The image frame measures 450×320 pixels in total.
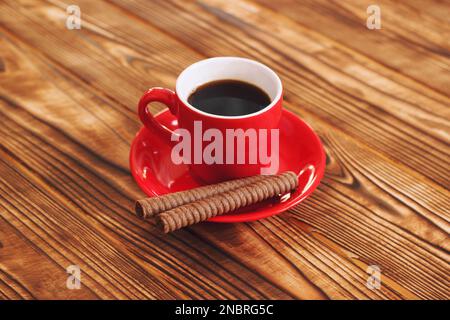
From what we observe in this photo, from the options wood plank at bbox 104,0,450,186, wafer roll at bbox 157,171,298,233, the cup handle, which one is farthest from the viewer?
wood plank at bbox 104,0,450,186

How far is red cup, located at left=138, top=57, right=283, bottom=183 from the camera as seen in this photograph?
803mm

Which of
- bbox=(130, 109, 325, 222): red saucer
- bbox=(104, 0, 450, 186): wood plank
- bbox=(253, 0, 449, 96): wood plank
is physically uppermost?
bbox=(253, 0, 449, 96): wood plank

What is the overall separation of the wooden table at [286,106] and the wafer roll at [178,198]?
0.22ft

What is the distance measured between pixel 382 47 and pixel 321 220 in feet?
1.65

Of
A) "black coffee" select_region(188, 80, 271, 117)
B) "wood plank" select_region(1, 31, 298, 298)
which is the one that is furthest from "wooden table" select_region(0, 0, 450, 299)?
"black coffee" select_region(188, 80, 271, 117)

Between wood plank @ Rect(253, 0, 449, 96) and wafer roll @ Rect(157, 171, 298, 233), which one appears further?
wood plank @ Rect(253, 0, 449, 96)

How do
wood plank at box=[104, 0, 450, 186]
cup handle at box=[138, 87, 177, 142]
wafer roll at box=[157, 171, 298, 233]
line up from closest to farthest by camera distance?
wafer roll at box=[157, 171, 298, 233], cup handle at box=[138, 87, 177, 142], wood plank at box=[104, 0, 450, 186]

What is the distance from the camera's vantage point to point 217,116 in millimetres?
791

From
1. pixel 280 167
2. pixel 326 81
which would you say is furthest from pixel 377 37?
pixel 280 167

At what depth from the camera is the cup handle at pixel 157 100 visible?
87cm

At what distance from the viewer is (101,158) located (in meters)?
0.95

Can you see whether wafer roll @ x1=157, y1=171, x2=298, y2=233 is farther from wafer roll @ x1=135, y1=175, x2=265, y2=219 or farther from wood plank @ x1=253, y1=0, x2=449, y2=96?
wood plank @ x1=253, y1=0, x2=449, y2=96
